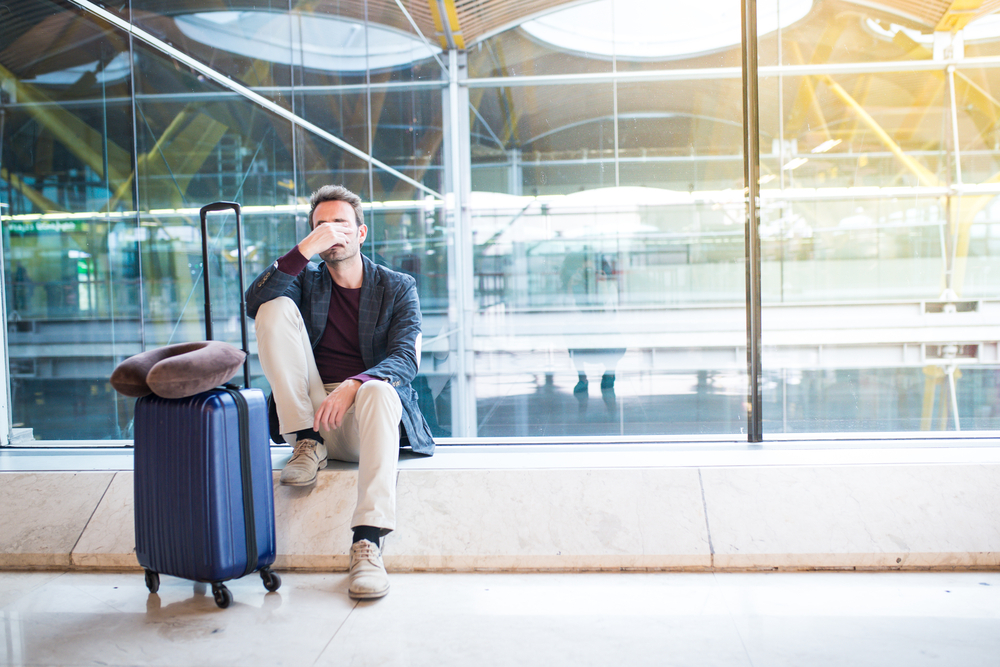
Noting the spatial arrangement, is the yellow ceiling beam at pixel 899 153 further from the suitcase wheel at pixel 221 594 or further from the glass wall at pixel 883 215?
the suitcase wheel at pixel 221 594

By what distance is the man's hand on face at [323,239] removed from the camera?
74.7 inches

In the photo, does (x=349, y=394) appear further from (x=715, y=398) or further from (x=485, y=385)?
(x=485, y=385)

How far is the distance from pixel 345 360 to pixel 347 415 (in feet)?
0.66

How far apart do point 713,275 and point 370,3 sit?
208 inches

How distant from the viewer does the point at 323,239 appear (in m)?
1.92

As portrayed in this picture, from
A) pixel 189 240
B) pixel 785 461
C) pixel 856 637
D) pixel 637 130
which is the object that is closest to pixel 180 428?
pixel 856 637

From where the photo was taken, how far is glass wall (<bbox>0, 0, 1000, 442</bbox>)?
14.4 ft

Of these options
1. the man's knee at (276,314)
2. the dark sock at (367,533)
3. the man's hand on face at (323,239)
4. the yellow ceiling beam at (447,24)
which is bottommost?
the dark sock at (367,533)

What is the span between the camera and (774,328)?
27.7 ft

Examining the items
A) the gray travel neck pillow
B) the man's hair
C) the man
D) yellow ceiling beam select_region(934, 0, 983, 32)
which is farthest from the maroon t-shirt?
yellow ceiling beam select_region(934, 0, 983, 32)

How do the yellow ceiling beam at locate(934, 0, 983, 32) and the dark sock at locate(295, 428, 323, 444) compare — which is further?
the yellow ceiling beam at locate(934, 0, 983, 32)

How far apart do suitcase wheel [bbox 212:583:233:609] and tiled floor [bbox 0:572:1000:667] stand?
0.02 m

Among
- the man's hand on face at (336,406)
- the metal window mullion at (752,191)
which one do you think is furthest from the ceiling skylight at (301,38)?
the metal window mullion at (752,191)

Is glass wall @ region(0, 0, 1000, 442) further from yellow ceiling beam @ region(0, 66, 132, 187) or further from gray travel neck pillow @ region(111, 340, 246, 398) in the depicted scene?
gray travel neck pillow @ region(111, 340, 246, 398)
